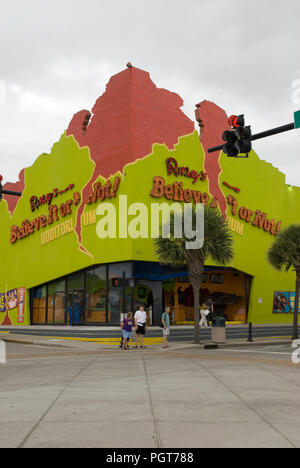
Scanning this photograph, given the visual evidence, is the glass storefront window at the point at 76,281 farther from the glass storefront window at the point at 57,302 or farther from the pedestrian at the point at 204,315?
the pedestrian at the point at 204,315

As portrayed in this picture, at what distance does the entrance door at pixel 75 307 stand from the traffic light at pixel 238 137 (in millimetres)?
23142

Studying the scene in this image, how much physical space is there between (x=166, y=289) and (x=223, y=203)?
7737 millimetres

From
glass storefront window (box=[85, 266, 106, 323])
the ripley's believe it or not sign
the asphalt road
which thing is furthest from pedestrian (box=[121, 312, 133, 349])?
glass storefront window (box=[85, 266, 106, 323])

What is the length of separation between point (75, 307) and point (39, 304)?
5425 millimetres

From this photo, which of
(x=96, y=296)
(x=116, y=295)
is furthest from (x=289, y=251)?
(x=96, y=296)

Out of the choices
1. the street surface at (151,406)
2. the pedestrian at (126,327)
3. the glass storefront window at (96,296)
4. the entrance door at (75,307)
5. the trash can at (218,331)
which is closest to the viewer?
the street surface at (151,406)

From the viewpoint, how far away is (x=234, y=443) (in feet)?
18.0

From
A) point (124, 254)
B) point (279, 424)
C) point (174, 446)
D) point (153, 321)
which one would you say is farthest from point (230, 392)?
point (153, 321)

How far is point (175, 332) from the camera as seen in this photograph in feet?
89.5

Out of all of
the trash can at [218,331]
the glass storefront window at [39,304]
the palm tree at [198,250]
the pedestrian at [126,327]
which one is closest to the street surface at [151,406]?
the pedestrian at [126,327]

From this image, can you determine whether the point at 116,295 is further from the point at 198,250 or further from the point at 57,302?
the point at 198,250

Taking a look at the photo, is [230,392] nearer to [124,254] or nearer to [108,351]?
[108,351]

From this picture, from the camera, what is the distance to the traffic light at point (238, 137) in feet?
32.6

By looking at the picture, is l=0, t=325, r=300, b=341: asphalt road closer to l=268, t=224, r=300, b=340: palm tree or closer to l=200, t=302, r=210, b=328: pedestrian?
l=200, t=302, r=210, b=328: pedestrian
